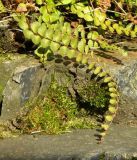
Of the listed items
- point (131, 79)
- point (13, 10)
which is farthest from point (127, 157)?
point (13, 10)

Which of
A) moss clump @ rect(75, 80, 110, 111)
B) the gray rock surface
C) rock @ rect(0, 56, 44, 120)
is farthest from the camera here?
moss clump @ rect(75, 80, 110, 111)

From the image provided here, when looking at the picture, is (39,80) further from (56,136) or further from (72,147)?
(72,147)

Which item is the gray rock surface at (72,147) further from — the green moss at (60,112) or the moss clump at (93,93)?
the moss clump at (93,93)

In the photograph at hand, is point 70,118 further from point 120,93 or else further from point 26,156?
point 26,156

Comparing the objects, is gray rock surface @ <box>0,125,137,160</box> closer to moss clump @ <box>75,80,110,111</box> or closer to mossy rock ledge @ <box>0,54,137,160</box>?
mossy rock ledge @ <box>0,54,137,160</box>

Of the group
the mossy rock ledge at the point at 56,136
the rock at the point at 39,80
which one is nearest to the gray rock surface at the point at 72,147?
Result: the mossy rock ledge at the point at 56,136

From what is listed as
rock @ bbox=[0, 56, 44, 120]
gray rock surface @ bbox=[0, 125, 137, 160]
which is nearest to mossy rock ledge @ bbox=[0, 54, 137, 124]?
rock @ bbox=[0, 56, 44, 120]

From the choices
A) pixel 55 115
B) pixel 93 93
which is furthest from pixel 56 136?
pixel 93 93

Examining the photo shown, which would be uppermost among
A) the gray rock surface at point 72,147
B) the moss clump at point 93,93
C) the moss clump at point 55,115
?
the moss clump at point 93,93
